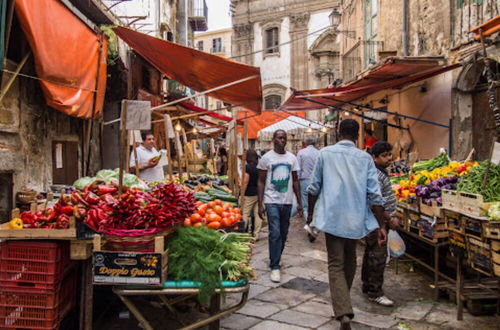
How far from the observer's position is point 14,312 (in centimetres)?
323

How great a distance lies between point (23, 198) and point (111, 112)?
185 inches

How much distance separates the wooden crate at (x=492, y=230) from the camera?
3502mm

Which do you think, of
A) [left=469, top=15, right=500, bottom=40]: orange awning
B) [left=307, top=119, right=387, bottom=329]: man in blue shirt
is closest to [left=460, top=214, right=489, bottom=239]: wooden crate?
[left=307, top=119, right=387, bottom=329]: man in blue shirt

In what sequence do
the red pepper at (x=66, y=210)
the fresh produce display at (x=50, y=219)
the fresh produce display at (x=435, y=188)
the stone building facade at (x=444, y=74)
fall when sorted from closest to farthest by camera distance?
the fresh produce display at (x=50, y=219)
the red pepper at (x=66, y=210)
the fresh produce display at (x=435, y=188)
the stone building facade at (x=444, y=74)

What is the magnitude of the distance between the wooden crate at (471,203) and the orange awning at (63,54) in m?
5.44

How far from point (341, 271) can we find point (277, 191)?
1.84m

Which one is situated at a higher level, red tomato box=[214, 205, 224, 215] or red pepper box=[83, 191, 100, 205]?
red pepper box=[83, 191, 100, 205]

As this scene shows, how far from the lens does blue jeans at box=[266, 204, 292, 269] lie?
213 inches

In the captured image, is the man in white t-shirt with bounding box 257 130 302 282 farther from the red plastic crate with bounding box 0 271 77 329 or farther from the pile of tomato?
the red plastic crate with bounding box 0 271 77 329

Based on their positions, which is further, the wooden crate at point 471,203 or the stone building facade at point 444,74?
the stone building facade at point 444,74

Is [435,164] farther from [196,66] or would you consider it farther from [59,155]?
[59,155]

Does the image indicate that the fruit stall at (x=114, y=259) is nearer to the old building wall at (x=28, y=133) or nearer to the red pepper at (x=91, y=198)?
the red pepper at (x=91, y=198)

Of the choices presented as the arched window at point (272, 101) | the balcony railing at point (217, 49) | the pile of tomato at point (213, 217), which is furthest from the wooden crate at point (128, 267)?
the balcony railing at point (217, 49)

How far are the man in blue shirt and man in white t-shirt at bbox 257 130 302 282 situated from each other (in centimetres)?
147
